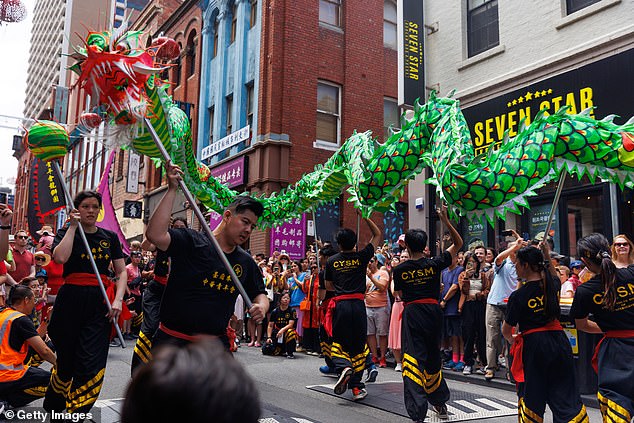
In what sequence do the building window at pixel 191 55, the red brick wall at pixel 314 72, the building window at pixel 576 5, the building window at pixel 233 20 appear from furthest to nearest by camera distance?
1. the building window at pixel 191 55
2. the building window at pixel 233 20
3. the red brick wall at pixel 314 72
4. the building window at pixel 576 5

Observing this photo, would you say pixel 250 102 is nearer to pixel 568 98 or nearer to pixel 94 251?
pixel 568 98

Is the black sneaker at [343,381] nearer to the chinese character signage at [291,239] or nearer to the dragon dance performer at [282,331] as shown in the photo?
the dragon dance performer at [282,331]

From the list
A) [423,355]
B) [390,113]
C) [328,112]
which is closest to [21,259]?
[423,355]

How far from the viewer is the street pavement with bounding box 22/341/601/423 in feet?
19.5

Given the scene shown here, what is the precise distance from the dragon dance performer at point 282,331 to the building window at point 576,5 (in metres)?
7.86

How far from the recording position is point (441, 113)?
18.8 ft

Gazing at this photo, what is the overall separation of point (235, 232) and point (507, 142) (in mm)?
2632

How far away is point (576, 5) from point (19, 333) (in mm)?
10690

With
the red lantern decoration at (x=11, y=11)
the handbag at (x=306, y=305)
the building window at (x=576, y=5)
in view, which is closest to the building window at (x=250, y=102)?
the red lantern decoration at (x=11, y=11)

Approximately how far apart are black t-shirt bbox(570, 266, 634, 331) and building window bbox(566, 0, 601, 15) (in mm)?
7824

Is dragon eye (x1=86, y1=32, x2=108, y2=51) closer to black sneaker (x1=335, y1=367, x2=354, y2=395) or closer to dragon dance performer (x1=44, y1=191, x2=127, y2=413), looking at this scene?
dragon dance performer (x1=44, y1=191, x2=127, y2=413)

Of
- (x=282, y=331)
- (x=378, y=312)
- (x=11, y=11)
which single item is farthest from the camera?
(x=11, y=11)

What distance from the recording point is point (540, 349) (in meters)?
4.37

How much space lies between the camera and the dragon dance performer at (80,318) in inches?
181
